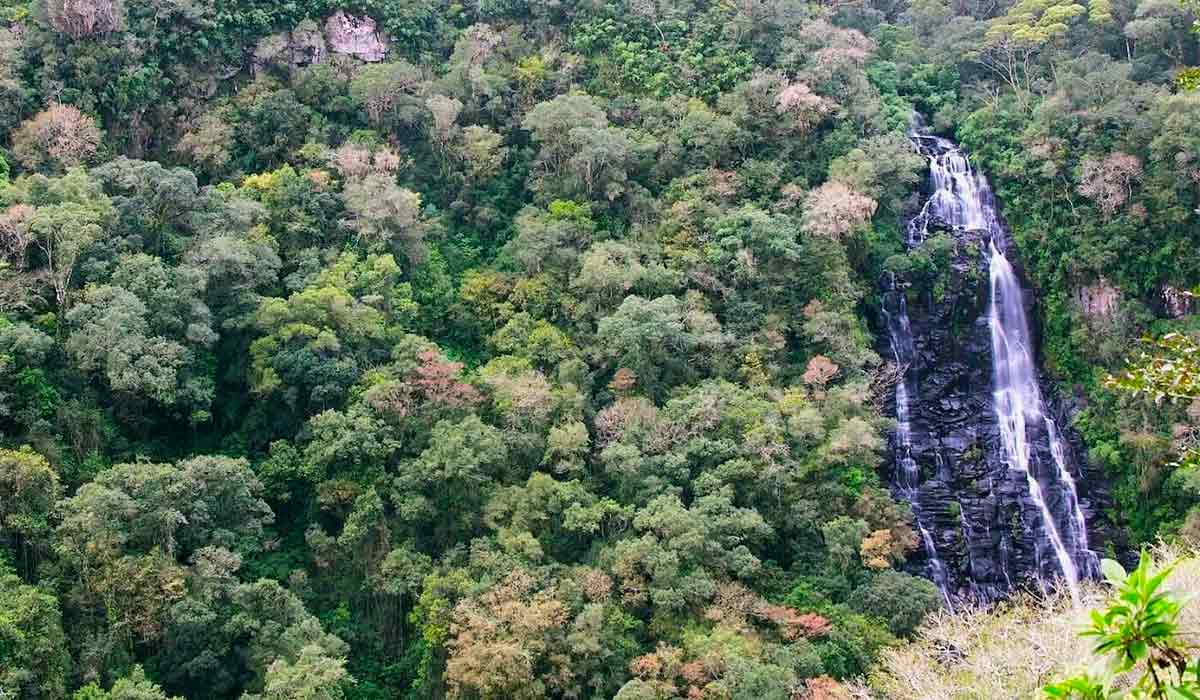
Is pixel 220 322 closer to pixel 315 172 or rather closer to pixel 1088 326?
pixel 315 172

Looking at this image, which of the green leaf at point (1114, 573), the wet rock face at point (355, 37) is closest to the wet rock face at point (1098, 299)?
the wet rock face at point (355, 37)

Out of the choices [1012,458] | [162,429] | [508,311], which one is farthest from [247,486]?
[1012,458]

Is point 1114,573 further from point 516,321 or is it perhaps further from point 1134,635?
point 516,321

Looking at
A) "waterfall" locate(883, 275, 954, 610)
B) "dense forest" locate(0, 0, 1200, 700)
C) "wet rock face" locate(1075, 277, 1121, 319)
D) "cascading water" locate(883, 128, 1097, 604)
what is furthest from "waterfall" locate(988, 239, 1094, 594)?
"waterfall" locate(883, 275, 954, 610)

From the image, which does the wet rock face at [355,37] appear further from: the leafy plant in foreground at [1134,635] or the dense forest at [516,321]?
the leafy plant in foreground at [1134,635]

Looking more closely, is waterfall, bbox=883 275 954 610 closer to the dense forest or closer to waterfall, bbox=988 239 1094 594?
the dense forest

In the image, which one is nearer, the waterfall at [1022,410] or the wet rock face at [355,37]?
the waterfall at [1022,410]

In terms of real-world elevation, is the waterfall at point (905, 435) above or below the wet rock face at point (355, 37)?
below
